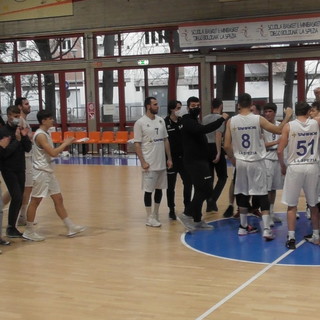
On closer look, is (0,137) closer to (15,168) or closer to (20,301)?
(15,168)

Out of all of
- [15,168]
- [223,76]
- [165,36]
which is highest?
[165,36]

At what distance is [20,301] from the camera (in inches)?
196

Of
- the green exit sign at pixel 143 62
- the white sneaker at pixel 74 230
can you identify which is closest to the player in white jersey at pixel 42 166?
the white sneaker at pixel 74 230

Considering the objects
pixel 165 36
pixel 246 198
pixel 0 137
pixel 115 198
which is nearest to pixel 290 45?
pixel 165 36

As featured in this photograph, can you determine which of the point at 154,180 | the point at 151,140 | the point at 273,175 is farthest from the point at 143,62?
the point at 273,175

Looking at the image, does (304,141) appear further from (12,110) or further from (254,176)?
(12,110)

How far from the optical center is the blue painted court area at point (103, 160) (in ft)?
53.0

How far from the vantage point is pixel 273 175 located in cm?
752

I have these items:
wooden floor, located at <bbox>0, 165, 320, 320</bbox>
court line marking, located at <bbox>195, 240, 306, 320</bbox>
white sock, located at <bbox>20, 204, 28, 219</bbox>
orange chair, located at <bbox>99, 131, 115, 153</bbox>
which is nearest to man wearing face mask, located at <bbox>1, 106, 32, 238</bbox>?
wooden floor, located at <bbox>0, 165, 320, 320</bbox>

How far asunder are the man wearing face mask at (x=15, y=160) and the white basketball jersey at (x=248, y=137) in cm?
258

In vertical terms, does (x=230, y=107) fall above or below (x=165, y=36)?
below

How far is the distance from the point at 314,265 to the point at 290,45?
1187 cm

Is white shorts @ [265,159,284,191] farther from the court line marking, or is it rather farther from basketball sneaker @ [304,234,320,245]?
the court line marking

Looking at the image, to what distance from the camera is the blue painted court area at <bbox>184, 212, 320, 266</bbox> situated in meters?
6.02
